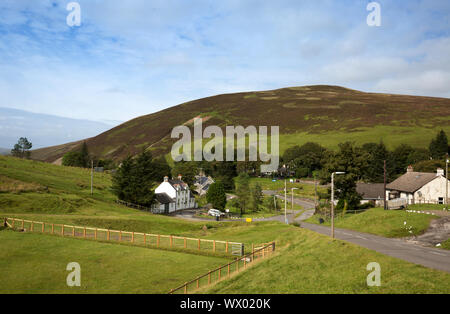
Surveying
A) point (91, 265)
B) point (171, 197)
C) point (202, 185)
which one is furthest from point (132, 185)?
point (202, 185)

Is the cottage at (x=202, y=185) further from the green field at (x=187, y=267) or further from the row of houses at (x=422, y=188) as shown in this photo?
the green field at (x=187, y=267)

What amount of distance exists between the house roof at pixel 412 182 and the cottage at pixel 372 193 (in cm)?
682

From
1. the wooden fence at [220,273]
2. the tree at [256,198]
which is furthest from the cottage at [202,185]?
the wooden fence at [220,273]

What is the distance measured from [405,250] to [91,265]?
31010 mm

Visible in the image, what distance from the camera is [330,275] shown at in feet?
78.8

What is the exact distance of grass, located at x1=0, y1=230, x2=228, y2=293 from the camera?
2334 centimetres

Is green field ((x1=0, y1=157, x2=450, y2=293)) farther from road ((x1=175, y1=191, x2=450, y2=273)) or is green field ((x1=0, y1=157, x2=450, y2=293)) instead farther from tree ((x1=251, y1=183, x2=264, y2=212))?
tree ((x1=251, y1=183, x2=264, y2=212))

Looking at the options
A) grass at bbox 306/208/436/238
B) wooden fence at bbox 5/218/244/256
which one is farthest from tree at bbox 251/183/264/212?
wooden fence at bbox 5/218/244/256

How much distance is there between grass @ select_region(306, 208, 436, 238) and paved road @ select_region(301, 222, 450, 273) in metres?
2.46

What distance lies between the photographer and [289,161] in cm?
16938

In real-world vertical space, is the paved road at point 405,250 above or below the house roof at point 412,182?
below

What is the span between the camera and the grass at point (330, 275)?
21.5 metres

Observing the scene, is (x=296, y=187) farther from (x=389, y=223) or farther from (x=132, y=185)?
(x=389, y=223)
